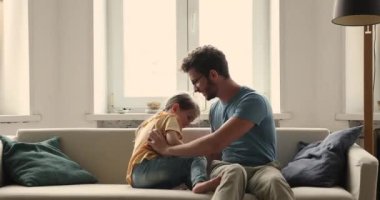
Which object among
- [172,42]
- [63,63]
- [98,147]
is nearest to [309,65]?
[172,42]

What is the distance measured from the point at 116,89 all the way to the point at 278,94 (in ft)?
4.49

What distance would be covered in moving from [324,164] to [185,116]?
757mm

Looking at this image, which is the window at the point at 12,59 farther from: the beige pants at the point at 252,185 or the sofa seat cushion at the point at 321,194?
the sofa seat cushion at the point at 321,194

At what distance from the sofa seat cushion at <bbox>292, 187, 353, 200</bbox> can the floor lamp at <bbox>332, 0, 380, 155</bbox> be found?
0.77 m

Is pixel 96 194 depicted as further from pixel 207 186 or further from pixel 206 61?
pixel 206 61

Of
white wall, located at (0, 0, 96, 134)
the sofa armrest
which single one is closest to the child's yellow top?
the sofa armrest

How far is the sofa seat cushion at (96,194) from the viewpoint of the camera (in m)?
2.23

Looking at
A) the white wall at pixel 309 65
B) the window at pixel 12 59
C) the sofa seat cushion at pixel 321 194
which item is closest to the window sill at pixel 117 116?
the window at pixel 12 59

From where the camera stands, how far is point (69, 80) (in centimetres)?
373

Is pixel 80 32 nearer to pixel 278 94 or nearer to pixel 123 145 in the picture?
pixel 123 145

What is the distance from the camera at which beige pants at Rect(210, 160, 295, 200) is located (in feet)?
6.66

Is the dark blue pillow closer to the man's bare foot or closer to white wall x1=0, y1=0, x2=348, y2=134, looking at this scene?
the man's bare foot

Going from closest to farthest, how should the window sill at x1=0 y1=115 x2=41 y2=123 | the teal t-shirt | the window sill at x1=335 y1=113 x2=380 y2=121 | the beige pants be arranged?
the beige pants → the teal t-shirt → the window sill at x1=335 y1=113 x2=380 y2=121 → the window sill at x1=0 y1=115 x2=41 y2=123

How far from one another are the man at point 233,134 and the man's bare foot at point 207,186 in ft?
0.13
